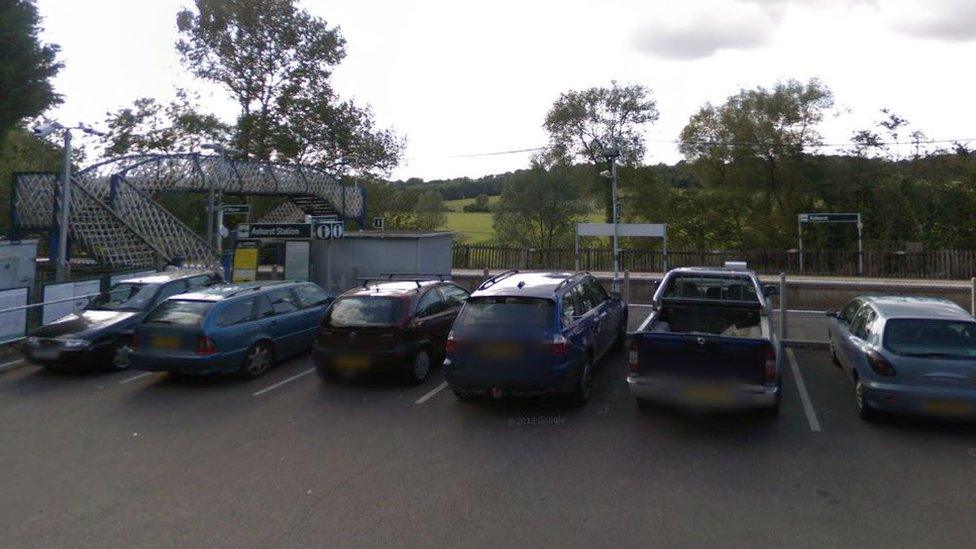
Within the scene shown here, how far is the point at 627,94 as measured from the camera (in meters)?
38.8

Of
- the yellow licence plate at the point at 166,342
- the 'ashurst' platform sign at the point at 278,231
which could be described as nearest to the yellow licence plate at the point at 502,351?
the yellow licence plate at the point at 166,342

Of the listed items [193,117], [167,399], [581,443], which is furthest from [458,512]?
[193,117]

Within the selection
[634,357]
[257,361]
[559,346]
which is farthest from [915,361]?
[257,361]

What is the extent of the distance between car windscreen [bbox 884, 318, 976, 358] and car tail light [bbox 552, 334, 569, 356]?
3645 mm

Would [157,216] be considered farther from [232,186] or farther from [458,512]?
[458,512]

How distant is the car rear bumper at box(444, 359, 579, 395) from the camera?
847 cm

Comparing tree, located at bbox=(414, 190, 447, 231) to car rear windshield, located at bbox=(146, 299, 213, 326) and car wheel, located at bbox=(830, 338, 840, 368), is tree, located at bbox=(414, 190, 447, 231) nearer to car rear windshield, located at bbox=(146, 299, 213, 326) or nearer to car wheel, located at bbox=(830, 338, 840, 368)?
car rear windshield, located at bbox=(146, 299, 213, 326)

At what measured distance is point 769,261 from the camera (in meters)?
31.9

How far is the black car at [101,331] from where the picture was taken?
11.2 meters

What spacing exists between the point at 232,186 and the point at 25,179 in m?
6.56

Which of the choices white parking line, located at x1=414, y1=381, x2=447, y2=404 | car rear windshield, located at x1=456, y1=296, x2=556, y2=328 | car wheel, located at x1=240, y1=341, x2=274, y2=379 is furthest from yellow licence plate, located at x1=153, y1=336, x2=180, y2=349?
car rear windshield, located at x1=456, y1=296, x2=556, y2=328

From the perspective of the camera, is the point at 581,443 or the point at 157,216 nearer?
the point at 581,443

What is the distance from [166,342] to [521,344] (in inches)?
214

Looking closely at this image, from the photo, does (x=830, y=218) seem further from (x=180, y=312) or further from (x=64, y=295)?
(x=64, y=295)
